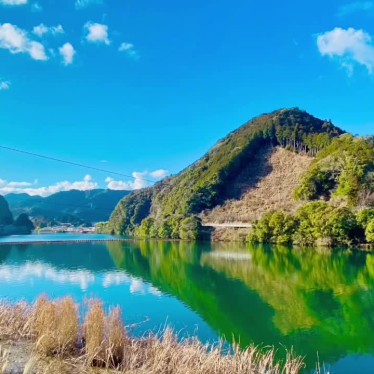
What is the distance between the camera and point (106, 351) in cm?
802

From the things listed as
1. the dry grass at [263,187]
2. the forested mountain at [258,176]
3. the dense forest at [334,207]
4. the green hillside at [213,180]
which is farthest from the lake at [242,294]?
the green hillside at [213,180]

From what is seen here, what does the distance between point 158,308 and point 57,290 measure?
8656mm

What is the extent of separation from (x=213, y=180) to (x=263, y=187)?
1239cm

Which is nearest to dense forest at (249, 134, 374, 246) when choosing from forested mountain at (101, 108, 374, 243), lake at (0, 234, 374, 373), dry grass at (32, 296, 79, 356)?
forested mountain at (101, 108, 374, 243)

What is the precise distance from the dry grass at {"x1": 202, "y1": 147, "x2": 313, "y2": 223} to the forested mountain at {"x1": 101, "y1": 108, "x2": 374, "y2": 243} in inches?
11.5

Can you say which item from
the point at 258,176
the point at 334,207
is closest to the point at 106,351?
the point at 334,207

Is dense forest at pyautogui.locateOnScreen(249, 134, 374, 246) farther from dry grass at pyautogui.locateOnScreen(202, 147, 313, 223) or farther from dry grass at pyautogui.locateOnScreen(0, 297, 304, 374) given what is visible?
dry grass at pyautogui.locateOnScreen(0, 297, 304, 374)

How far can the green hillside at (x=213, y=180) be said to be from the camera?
8764cm

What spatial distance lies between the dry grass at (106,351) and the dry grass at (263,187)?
6094 centimetres

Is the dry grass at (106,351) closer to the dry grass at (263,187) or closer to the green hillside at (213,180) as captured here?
the dry grass at (263,187)

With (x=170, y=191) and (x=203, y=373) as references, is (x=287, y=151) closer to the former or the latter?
(x=170, y=191)

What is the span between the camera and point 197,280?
28281mm

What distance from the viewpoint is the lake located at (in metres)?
13.8

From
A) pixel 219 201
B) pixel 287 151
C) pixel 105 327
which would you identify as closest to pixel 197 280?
pixel 105 327
